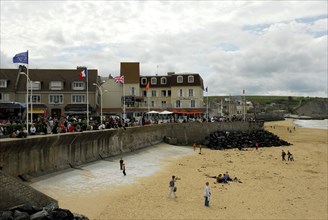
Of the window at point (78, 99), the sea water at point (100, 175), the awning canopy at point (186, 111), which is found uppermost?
the window at point (78, 99)

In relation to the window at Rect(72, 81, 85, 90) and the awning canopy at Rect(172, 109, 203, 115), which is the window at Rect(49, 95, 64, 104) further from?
the awning canopy at Rect(172, 109, 203, 115)

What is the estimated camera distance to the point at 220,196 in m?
20.9

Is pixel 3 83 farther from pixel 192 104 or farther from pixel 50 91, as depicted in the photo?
pixel 192 104

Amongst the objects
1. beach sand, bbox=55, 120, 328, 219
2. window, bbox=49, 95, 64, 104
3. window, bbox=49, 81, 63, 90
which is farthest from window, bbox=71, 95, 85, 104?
beach sand, bbox=55, 120, 328, 219

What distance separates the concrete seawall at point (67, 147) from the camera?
57.4 feet

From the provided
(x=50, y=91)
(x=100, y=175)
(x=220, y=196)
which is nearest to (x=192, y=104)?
(x=50, y=91)

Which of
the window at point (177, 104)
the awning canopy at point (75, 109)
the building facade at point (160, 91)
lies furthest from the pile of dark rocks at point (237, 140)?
the awning canopy at point (75, 109)

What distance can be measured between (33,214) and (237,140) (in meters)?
41.4

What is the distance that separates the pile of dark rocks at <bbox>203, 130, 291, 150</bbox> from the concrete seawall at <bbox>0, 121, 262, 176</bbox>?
26.9 ft

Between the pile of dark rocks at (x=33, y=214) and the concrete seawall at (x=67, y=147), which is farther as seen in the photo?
the concrete seawall at (x=67, y=147)

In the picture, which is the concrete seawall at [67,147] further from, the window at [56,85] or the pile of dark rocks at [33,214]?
the window at [56,85]

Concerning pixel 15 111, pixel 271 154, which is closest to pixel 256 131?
pixel 271 154

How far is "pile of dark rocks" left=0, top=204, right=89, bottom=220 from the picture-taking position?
11.9 m

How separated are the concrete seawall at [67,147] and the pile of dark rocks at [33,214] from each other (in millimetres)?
4599
